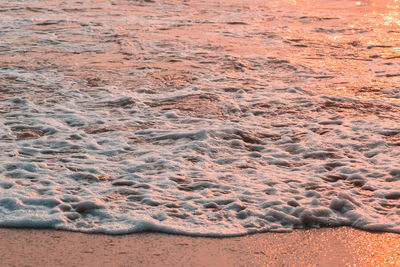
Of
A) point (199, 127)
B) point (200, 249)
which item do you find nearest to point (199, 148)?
point (199, 127)

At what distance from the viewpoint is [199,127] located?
5.33 m

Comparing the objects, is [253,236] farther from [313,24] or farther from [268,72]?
[313,24]

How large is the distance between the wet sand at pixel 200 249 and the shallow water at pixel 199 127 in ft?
0.35

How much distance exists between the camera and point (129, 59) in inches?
320

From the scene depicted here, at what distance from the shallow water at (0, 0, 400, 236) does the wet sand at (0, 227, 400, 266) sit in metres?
0.11

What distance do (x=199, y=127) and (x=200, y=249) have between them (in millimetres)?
2278

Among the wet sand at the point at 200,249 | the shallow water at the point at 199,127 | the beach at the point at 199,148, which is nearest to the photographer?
the wet sand at the point at 200,249

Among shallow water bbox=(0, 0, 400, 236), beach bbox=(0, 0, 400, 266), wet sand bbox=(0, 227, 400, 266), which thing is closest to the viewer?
wet sand bbox=(0, 227, 400, 266)

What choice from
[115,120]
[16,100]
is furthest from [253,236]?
[16,100]

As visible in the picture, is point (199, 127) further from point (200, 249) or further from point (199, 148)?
point (200, 249)

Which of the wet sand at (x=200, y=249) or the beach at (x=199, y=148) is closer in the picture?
the wet sand at (x=200, y=249)

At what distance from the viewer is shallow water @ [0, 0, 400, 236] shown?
3650mm

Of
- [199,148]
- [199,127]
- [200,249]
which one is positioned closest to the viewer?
[200,249]

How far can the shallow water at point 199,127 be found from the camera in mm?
3650
